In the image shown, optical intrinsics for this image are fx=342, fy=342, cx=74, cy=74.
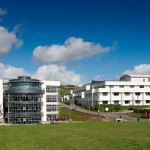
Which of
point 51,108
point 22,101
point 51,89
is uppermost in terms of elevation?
point 51,89

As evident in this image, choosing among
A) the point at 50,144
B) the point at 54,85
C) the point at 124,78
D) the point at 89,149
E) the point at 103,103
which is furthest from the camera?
the point at 124,78

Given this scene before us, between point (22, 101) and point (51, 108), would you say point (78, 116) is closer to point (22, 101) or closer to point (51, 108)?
point (51, 108)

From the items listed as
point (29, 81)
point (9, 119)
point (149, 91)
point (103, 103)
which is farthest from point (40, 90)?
point (149, 91)

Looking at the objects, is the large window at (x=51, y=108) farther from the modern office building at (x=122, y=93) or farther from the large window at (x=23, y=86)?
the modern office building at (x=122, y=93)

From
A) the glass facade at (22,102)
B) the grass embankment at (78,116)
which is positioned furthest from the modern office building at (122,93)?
the glass facade at (22,102)

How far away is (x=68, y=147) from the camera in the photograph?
102 ft

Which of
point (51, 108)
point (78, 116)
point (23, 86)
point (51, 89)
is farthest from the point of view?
point (78, 116)

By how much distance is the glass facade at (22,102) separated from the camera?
9188 cm

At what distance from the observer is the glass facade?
9188 cm

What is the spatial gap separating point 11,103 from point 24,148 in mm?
63038

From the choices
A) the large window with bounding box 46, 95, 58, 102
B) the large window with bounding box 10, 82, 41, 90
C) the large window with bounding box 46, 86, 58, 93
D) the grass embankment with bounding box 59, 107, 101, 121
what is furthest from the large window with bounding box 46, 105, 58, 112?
the large window with bounding box 10, 82, 41, 90

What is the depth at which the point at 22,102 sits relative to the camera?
303ft

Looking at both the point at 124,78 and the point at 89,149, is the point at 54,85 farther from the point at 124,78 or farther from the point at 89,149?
the point at 89,149

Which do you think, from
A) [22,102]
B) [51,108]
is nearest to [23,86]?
[22,102]
